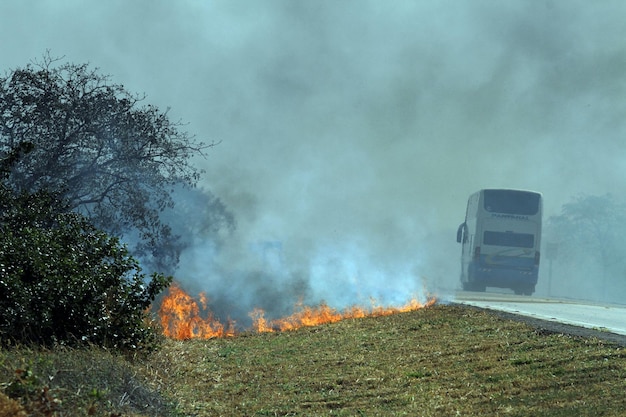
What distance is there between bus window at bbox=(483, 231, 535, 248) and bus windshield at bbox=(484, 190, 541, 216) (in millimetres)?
1057

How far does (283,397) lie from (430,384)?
1.92 meters

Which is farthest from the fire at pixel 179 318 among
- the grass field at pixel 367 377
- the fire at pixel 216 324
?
the grass field at pixel 367 377

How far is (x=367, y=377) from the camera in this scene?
12.0m

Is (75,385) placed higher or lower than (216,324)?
lower

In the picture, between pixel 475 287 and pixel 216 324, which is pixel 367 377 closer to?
pixel 216 324

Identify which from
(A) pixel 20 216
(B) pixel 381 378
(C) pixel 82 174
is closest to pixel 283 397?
(B) pixel 381 378

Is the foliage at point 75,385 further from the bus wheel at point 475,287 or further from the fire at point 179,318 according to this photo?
the bus wheel at point 475,287

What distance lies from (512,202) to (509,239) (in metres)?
1.77

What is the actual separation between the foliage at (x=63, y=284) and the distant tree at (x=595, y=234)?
6667 centimetres

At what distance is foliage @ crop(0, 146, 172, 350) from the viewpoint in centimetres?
1127

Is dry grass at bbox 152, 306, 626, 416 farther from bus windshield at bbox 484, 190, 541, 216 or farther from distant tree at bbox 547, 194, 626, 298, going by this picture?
distant tree at bbox 547, 194, 626, 298

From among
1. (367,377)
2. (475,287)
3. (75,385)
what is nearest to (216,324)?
(367,377)

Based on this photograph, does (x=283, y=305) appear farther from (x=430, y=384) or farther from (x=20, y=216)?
(x=430, y=384)

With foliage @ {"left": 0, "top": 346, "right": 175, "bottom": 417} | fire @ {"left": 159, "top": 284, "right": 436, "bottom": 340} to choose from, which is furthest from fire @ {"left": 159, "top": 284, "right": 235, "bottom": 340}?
foliage @ {"left": 0, "top": 346, "right": 175, "bottom": 417}
